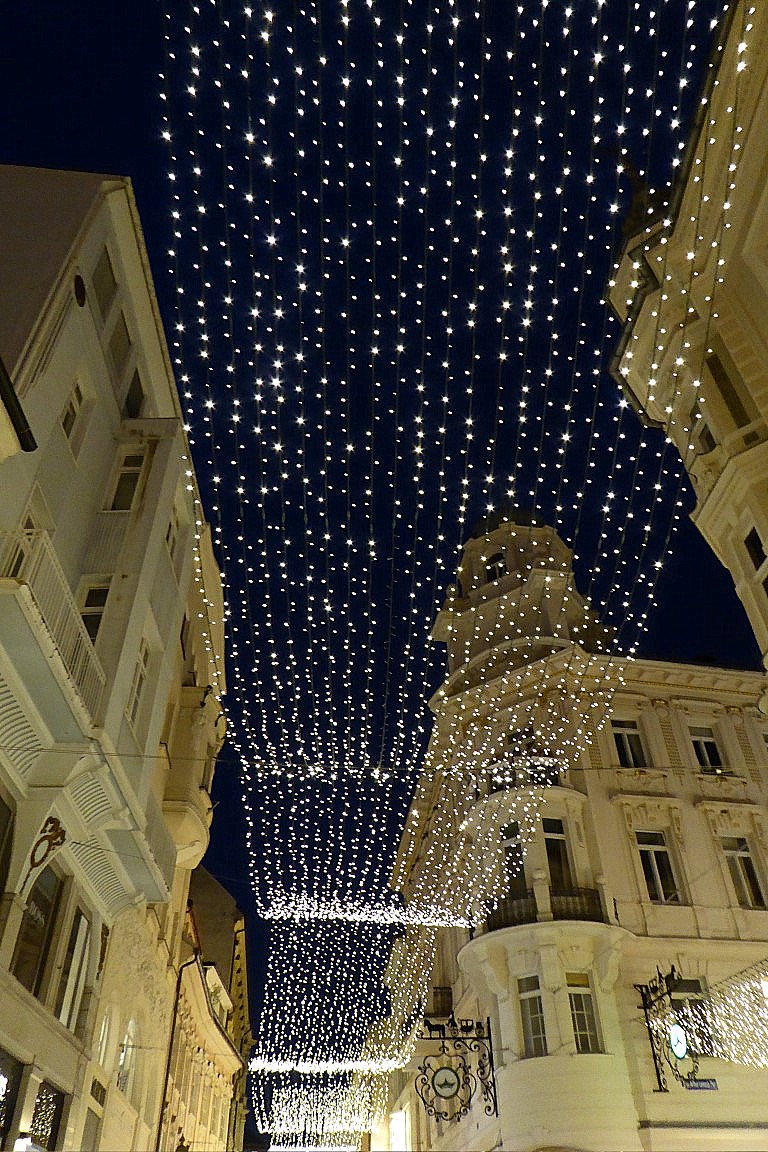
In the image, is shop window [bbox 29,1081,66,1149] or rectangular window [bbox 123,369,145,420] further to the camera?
rectangular window [bbox 123,369,145,420]

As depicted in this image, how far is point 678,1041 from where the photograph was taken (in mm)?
17531

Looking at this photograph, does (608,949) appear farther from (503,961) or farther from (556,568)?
(556,568)

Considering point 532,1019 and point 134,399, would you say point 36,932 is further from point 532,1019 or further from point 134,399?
point 532,1019

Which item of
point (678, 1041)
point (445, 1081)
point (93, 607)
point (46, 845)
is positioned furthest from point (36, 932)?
point (445, 1081)

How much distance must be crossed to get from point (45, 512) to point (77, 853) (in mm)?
5091

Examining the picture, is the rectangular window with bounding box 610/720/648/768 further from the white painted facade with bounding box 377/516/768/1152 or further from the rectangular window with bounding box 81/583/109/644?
the rectangular window with bounding box 81/583/109/644

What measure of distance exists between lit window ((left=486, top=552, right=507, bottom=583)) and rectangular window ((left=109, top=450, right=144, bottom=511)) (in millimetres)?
16410

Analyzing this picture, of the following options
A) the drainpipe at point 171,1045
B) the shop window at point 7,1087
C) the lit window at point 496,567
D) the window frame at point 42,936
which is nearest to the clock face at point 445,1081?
the drainpipe at point 171,1045

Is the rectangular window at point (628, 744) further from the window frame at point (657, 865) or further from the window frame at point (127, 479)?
the window frame at point (127, 479)

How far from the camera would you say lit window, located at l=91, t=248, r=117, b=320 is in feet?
40.5

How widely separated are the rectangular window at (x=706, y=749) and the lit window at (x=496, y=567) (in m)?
8.09

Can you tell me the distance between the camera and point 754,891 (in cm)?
2075

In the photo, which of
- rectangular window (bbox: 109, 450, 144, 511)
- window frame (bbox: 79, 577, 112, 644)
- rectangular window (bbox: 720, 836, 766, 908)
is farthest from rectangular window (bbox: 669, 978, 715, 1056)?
rectangular window (bbox: 109, 450, 144, 511)

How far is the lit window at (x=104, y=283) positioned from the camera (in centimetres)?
1235
